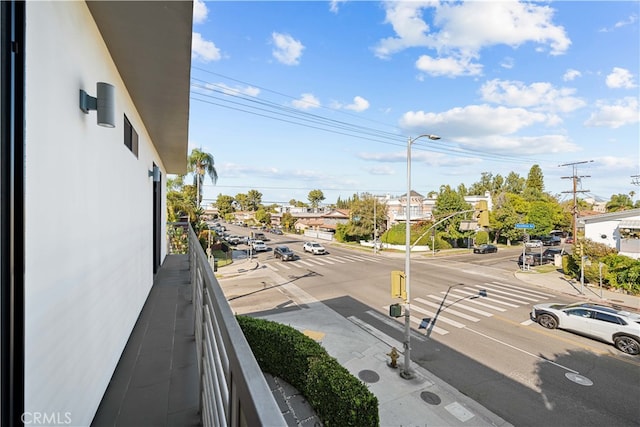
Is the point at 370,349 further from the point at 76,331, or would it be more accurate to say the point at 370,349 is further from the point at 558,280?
the point at 558,280

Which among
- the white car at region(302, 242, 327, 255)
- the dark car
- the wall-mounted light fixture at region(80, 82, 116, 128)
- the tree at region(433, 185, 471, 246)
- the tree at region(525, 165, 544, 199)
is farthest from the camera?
the tree at region(525, 165, 544, 199)

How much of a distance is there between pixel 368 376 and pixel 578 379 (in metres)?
5.87

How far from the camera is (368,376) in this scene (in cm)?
896

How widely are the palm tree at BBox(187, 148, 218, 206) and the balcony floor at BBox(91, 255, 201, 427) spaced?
2983 centimetres

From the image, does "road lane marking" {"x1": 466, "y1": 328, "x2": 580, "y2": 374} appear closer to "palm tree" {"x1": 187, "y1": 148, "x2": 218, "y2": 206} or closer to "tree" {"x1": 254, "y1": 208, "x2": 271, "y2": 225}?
"palm tree" {"x1": 187, "y1": 148, "x2": 218, "y2": 206}

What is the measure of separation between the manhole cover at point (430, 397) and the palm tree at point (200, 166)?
29832mm

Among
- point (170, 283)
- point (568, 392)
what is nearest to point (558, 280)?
point (568, 392)

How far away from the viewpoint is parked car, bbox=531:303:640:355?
10.5 meters

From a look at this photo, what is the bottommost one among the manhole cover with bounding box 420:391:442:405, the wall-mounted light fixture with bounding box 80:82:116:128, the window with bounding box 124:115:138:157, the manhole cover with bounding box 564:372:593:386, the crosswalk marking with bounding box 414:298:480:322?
the manhole cover with bounding box 420:391:442:405

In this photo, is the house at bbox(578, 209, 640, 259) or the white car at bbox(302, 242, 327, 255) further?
the white car at bbox(302, 242, 327, 255)

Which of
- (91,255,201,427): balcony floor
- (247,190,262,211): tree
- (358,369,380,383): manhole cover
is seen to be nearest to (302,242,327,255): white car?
(358,369,380,383): manhole cover

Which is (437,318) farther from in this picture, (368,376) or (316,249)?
(316,249)

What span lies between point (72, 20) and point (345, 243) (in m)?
42.5

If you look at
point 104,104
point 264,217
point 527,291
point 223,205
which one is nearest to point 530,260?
point 527,291
